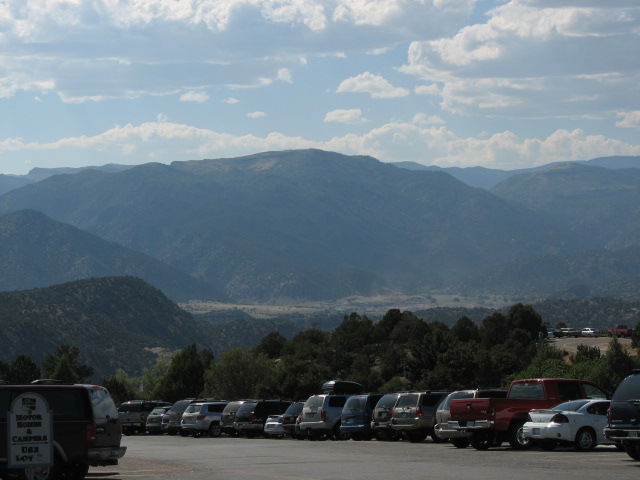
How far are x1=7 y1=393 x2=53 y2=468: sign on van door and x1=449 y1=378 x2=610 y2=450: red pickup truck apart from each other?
44.9 ft

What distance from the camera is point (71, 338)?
6299 inches

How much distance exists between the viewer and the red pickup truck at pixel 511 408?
2689 cm

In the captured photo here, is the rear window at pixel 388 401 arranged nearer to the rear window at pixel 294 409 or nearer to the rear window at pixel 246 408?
the rear window at pixel 294 409

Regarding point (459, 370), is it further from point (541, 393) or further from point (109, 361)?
point (109, 361)

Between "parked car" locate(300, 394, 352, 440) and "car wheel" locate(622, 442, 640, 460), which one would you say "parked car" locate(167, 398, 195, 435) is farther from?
"car wheel" locate(622, 442, 640, 460)

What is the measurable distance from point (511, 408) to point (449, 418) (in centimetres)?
209

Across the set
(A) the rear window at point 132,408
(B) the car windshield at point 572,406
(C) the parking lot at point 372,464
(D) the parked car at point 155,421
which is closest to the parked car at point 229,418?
(D) the parked car at point 155,421

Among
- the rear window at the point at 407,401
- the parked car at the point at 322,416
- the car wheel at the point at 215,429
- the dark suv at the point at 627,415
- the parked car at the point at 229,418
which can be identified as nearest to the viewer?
the dark suv at the point at 627,415

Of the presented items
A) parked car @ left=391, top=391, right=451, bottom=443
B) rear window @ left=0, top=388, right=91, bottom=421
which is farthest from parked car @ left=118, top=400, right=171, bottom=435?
rear window @ left=0, top=388, right=91, bottom=421

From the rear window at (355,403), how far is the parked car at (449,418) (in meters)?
6.38

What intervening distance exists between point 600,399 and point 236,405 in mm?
20019

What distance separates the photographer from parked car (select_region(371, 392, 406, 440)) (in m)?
33.4

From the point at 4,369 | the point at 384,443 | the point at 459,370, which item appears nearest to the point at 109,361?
the point at 4,369

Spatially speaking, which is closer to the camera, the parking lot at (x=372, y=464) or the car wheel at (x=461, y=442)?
the parking lot at (x=372, y=464)
